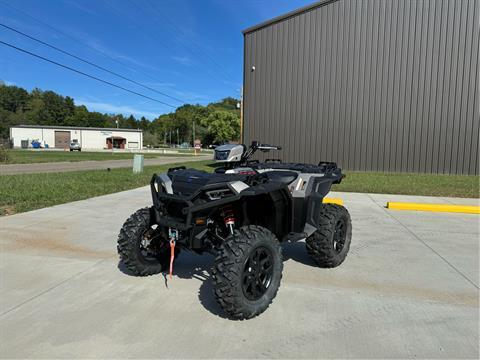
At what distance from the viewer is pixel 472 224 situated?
6336 millimetres

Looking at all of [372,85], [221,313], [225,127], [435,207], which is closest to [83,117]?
[225,127]

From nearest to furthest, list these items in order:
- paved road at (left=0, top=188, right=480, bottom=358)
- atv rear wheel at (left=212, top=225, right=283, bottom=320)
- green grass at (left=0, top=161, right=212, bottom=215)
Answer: paved road at (left=0, top=188, right=480, bottom=358) < atv rear wheel at (left=212, top=225, right=283, bottom=320) < green grass at (left=0, top=161, right=212, bottom=215)

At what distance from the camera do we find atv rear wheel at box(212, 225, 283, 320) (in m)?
2.56

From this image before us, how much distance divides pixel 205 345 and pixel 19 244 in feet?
10.9

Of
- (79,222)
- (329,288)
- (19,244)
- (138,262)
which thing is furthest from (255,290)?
(79,222)

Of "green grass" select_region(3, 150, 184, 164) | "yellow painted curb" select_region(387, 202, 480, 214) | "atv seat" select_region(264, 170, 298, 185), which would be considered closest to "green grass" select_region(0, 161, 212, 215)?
"atv seat" select_region(264, 170, 298, 185)

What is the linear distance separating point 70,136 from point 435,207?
7519 centimetres

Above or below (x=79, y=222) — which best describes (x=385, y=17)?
above

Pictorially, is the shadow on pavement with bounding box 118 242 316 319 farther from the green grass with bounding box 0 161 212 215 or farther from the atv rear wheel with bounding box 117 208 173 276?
the green grass with bounding box 0 161 212 215

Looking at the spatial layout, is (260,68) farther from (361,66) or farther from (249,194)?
(249,194)

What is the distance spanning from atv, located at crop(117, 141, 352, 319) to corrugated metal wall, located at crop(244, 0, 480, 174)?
14.5 meters

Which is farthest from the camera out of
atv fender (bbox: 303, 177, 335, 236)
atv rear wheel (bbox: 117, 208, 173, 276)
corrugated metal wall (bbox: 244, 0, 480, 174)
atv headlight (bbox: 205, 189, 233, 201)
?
corrugated metal wall (bbox: 244, 0, 480, 174)

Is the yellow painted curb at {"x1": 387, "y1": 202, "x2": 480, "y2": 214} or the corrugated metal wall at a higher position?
the corrugated metal wall

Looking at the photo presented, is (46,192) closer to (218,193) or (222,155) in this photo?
(222,155)
